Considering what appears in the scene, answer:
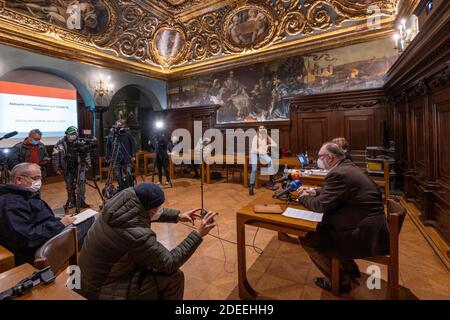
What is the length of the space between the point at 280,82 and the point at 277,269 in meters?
6.67

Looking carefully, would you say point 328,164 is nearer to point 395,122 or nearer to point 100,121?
point 395,122

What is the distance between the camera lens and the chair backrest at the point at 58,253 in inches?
46.6

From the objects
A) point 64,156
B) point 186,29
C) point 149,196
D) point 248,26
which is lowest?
point 149,196

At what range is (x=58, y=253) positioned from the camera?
4.52ft

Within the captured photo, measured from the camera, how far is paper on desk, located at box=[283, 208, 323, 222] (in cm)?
194

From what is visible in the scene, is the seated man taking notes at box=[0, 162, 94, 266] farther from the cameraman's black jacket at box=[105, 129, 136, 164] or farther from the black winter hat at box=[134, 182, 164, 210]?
the cameraman's black jacket at box=[105, 129, 136, 164]

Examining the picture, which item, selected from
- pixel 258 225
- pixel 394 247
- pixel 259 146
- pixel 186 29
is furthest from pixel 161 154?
pixel 394 247

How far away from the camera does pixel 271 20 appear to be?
7.47m

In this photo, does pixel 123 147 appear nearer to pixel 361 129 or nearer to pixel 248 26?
pixel 248 26

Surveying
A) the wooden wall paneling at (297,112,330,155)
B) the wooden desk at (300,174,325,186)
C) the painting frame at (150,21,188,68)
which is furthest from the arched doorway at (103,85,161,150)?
the wooden desk at (300,174,325,186)

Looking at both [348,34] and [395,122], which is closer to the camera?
[395,122]

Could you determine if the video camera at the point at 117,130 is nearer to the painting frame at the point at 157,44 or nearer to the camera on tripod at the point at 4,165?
the camera on tripod at the point at 4,165
